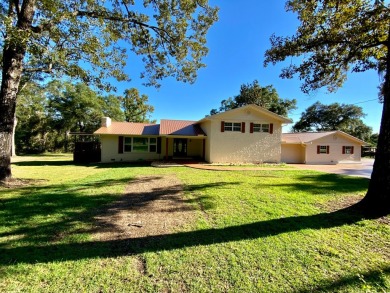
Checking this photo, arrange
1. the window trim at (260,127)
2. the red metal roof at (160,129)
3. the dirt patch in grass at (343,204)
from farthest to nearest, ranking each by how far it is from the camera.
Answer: the red metal roof at (160,129) < the window trim at (260,127) < the dirt patch in grass at (343,204)

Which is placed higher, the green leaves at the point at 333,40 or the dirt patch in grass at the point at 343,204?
the green leaves at the point at 333,40

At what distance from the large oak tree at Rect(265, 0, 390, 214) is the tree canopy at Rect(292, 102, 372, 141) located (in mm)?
38758

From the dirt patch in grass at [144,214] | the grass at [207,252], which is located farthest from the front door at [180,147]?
the grass at [207,252]

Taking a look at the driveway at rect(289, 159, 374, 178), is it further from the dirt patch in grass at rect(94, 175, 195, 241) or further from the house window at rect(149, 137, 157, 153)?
the dirt patch in grass at rect(94, 175, 195, 241)

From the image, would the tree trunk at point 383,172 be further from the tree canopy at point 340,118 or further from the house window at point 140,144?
the tree canopy at point 340,118

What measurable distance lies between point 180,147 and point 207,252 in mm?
16374

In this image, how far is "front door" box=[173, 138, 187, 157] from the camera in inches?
760

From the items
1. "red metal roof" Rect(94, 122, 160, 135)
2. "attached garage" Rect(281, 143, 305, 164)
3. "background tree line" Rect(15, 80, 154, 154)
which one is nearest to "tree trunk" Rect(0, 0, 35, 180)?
"red metal roof" Rect(94, 122, 160, 135)

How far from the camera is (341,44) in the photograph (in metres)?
7.09

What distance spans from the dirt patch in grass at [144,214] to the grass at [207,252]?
0.24 metres

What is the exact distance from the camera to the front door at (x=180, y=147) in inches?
760

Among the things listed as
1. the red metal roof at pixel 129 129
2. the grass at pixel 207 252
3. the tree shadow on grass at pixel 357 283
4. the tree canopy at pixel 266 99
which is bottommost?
the tree shadow on grass at pixel 357 283

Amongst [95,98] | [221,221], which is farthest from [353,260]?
[95,98]

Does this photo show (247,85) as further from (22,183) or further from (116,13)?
(22,183)
